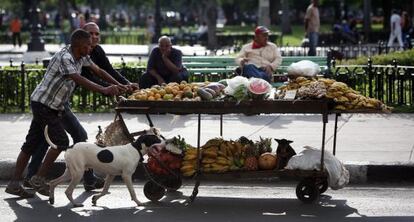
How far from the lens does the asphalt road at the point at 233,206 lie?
997 cm

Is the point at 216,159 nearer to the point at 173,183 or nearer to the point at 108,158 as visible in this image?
the point at 173,183

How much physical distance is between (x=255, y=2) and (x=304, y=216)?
238 ft

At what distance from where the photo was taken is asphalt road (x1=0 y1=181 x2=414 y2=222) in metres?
9.97

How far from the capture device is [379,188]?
11.6 m

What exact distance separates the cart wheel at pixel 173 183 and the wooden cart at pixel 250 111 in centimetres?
23

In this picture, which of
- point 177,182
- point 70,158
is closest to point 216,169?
point 177,182

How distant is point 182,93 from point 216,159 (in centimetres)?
77

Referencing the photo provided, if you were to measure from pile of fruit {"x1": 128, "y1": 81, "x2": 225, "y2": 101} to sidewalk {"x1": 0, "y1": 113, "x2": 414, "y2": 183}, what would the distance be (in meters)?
2.10

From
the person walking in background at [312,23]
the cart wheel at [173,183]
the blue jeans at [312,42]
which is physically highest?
the person walking in background at [312,23]

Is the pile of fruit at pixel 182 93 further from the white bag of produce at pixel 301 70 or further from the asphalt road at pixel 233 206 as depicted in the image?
the white bag of produce at pixel 301 70

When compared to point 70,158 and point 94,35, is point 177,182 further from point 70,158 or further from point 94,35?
point 94,35

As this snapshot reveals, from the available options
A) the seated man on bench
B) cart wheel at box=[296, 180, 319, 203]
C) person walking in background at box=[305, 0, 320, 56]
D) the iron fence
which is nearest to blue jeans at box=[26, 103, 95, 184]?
cart wheel at box=[296, 180, 319, 203]

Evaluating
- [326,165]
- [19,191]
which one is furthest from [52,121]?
[326,165]

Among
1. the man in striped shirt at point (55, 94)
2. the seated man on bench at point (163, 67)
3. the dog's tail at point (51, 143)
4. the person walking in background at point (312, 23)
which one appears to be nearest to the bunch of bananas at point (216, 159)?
the man in striped shirt at point (55, 94)
